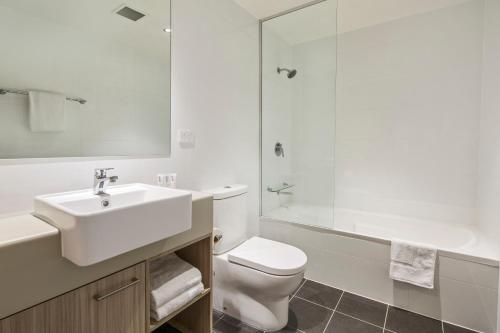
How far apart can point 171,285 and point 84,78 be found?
42.3 inches

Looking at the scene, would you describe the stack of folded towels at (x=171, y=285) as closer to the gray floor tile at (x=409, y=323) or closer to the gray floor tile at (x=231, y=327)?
the gray floor tile at (x=231, y=327)

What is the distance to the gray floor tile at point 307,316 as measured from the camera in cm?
165

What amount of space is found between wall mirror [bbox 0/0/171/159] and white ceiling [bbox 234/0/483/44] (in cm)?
106

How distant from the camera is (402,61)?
8.08ft

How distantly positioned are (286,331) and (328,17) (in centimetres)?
244

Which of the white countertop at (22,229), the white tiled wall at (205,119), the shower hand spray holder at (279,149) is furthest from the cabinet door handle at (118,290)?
the shower hand spray holder at (279,149)

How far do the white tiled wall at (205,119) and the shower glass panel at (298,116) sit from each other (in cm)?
16

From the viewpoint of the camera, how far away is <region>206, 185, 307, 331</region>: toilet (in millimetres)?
1526

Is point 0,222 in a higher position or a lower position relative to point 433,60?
lower

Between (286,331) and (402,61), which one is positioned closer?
(286,331)

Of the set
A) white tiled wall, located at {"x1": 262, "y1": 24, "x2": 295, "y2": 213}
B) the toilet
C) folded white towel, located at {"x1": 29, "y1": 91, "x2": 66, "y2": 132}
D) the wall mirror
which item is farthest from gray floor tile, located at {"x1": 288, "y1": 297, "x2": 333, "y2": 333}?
folded white towel, located at {"x1": 29, "y1": 91, "x2": 66, "y2": 132}

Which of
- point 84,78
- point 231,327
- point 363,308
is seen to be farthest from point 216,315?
point 84,78

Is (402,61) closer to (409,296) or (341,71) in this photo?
(341,71)

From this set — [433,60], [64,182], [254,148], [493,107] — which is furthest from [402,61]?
[64,182]
